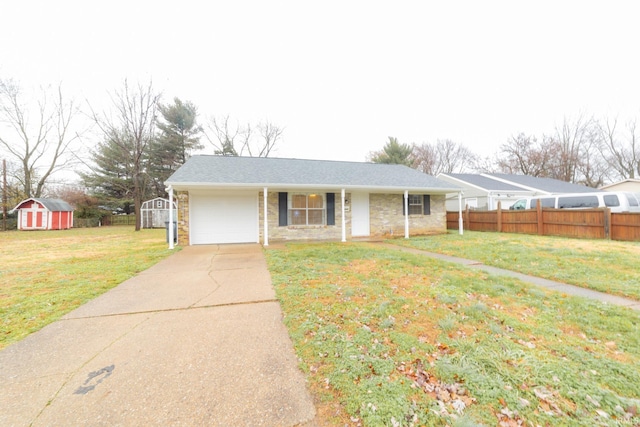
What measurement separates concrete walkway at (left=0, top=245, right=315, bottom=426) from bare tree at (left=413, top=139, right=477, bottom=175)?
33.0m

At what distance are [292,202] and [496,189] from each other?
14.7 m

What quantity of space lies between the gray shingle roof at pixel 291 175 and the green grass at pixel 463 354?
20.7 feet

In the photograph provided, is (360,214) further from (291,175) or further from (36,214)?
(36,214)

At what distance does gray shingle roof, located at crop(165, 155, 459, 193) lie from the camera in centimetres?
925

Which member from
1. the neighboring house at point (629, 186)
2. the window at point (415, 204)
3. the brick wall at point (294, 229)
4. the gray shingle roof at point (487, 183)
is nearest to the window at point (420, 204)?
the window at point (415, 204)

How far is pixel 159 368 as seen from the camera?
2.22 m

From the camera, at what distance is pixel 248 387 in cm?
196

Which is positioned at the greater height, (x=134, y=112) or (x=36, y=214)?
(x=134, y=112)

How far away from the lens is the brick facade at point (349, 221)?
10039 mm

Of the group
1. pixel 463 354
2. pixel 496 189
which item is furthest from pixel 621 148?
pixel 463 354

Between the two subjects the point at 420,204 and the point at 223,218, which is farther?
the point at 420,204

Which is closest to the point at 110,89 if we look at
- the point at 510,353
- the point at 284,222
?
the point at 284,222

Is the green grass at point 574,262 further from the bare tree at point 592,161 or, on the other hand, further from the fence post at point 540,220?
the bare tree at point 592,161

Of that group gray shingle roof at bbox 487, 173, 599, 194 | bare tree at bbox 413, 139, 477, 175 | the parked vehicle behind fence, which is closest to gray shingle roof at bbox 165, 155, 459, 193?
the parked vehicle behind fence
